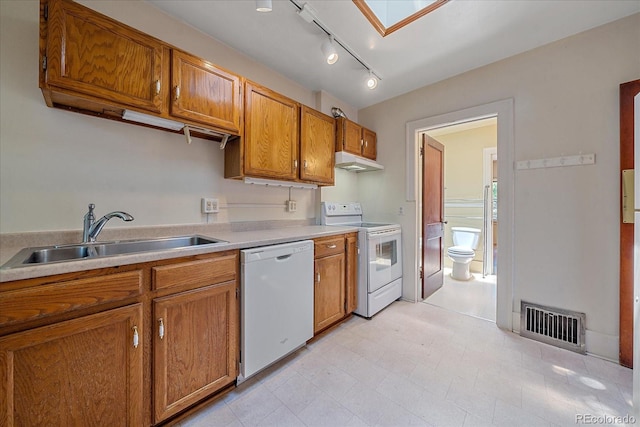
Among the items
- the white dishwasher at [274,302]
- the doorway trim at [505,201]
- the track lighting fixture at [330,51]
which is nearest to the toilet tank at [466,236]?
the doorway trim at [505,201]

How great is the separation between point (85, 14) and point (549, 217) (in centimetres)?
328

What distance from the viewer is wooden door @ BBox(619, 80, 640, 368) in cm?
Answer: 160

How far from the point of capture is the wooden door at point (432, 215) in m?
2.78

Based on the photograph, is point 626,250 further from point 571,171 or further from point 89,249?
point 89,249

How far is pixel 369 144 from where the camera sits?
2889mm

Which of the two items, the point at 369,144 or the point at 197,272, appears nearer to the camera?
the point at 197,272

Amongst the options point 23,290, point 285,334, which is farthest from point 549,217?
point 23,290

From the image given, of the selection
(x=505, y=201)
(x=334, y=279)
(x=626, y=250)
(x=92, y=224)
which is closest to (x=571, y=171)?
(x=505, y=201)

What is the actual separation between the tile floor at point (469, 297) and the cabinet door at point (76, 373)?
2.72 metres

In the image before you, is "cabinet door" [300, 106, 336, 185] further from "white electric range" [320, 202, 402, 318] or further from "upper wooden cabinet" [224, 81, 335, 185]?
"white electric range" [320, 202, 402, 318]

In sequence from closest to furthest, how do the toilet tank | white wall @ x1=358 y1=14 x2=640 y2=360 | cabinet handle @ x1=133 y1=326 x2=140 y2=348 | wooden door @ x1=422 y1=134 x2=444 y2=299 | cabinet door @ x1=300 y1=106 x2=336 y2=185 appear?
cabinet handle @ x1=133 y1=326 x2=140 y2=348
white wall @ x1=358 y1=14 x2=640 y2=360
cabinet door @ x1=300 y1=106 x2=336 y2=185
wooden door @ x1=422 y1=134 x2=444 y2=299
the toilet tank

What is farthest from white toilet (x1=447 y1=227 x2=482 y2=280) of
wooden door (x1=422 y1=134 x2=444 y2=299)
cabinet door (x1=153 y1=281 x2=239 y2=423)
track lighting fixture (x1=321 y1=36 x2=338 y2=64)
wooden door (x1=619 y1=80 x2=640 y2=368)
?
cabinet door (x1=153 y1=281 x2=239 y2=423)

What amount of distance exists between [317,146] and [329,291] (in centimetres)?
139

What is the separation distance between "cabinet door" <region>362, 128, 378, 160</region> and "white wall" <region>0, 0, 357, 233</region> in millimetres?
1478
